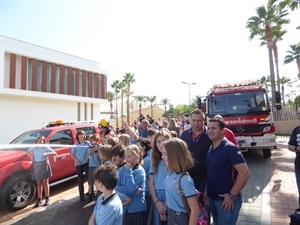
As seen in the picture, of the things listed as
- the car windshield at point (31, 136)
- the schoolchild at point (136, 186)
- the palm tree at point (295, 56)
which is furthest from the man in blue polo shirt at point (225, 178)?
the palm tree at point (295, 56)

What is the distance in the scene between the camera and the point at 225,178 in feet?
8.38

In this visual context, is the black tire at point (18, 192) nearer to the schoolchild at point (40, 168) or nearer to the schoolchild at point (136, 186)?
the schoolchild at point (40, 168)

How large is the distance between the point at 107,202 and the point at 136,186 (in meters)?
0.76

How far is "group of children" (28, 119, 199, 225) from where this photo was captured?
→ 7.39 ft

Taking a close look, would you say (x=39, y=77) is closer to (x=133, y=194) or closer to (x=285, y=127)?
(x=285, y=127)

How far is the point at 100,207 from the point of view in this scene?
229 cm

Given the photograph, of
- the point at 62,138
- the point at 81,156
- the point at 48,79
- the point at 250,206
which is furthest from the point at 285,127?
the point at 48,79

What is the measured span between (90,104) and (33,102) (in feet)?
25.4

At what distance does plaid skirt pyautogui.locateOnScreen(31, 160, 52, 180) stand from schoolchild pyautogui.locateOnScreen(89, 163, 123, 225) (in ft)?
11.5

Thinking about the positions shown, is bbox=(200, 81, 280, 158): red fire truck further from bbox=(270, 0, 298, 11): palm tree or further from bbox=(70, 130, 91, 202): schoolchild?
bbox=(270, 0, 298, 11): palm tree

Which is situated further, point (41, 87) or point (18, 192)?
point (41, 87)

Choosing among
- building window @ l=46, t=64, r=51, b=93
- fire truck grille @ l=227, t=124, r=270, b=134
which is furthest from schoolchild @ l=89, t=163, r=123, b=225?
building window @ l=46, t=64, r=51, b=93

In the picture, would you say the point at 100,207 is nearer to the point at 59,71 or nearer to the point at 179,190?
the point at 179,190

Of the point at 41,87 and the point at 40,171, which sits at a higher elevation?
the point at 41,87
